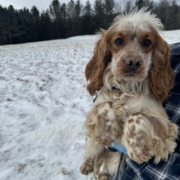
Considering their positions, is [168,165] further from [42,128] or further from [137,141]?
[42,128]

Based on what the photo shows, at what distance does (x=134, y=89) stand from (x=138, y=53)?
0.32m

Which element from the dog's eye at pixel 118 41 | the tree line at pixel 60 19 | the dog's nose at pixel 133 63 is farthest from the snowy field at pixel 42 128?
the tree line at pixel 60 19

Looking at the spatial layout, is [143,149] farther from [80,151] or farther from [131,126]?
[80,151]

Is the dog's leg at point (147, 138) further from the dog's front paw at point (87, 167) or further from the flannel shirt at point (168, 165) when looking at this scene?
the dog's front paw at point (87, 167)

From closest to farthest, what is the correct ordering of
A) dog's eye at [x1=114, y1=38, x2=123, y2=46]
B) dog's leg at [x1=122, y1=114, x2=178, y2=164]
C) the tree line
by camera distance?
dog's leg at [x1=122, y1=114, x2=178, y2=164]
dog's eye at [x1=114, y1=38, x2=123, y2=46]
the tree line

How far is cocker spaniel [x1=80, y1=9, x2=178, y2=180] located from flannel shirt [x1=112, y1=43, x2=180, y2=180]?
0.18 feet

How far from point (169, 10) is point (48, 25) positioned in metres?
20.1

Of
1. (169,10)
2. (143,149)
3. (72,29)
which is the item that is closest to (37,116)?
(143,149)

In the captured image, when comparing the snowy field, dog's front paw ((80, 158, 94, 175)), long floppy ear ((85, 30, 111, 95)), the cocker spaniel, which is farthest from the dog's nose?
dog's front paw ((80, 158, 94, 175))

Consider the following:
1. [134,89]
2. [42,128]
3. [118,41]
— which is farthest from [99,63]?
[42,128]

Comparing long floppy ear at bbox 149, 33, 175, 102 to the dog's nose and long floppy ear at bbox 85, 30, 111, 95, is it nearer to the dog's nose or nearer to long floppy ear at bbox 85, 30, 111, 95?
the dog's nose

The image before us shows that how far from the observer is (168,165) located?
1.41 meters

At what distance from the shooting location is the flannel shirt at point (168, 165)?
1340 millimetres

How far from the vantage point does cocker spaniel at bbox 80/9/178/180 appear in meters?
1.49
